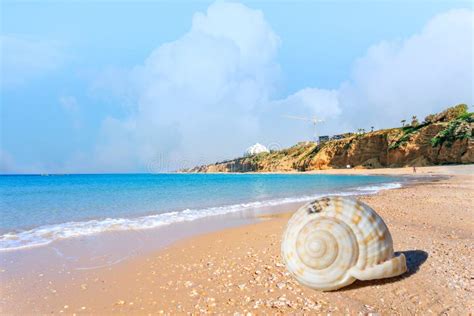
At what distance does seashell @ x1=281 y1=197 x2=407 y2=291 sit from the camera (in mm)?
3898

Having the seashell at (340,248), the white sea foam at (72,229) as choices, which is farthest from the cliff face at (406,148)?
the seashell at (340,248)

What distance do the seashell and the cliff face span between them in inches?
2232

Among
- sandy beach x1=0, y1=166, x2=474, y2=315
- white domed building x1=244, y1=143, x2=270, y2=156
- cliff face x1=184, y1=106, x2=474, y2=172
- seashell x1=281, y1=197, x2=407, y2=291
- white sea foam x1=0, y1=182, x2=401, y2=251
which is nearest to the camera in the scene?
sandy beach x1=0, y1=166, x2=474, y2=315

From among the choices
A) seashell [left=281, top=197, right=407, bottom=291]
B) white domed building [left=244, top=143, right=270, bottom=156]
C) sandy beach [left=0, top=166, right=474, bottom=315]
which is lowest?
sandy beach [left=0, top=166, right=474, bottom=315]

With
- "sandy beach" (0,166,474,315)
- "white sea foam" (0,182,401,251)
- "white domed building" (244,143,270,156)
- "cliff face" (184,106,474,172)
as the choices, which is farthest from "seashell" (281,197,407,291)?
"white domed building" (244,143,270,156)

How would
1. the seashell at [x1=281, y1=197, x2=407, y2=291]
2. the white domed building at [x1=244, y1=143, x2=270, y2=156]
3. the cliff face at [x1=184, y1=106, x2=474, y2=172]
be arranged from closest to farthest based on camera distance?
1. the seashell at [x1=281, y1=197, x2=407, y2=291]
2. the cliff face at [x1=184, y1=106, x2=474, y2=172]
3. the white domed building at [x1=244, y1=143, x2=270, y2=156]

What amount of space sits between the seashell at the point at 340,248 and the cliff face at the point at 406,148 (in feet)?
186

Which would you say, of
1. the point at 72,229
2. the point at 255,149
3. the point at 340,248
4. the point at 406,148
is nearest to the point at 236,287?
the point at 340,248

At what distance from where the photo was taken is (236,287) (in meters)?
4.30

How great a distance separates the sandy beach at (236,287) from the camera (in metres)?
3.70

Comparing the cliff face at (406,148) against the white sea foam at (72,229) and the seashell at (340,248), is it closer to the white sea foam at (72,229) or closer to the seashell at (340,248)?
the white sea foam at (72,229)

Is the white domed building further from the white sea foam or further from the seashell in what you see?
the seashell

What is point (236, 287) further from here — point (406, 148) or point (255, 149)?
point (255, 149)

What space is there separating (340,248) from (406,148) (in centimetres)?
6624
